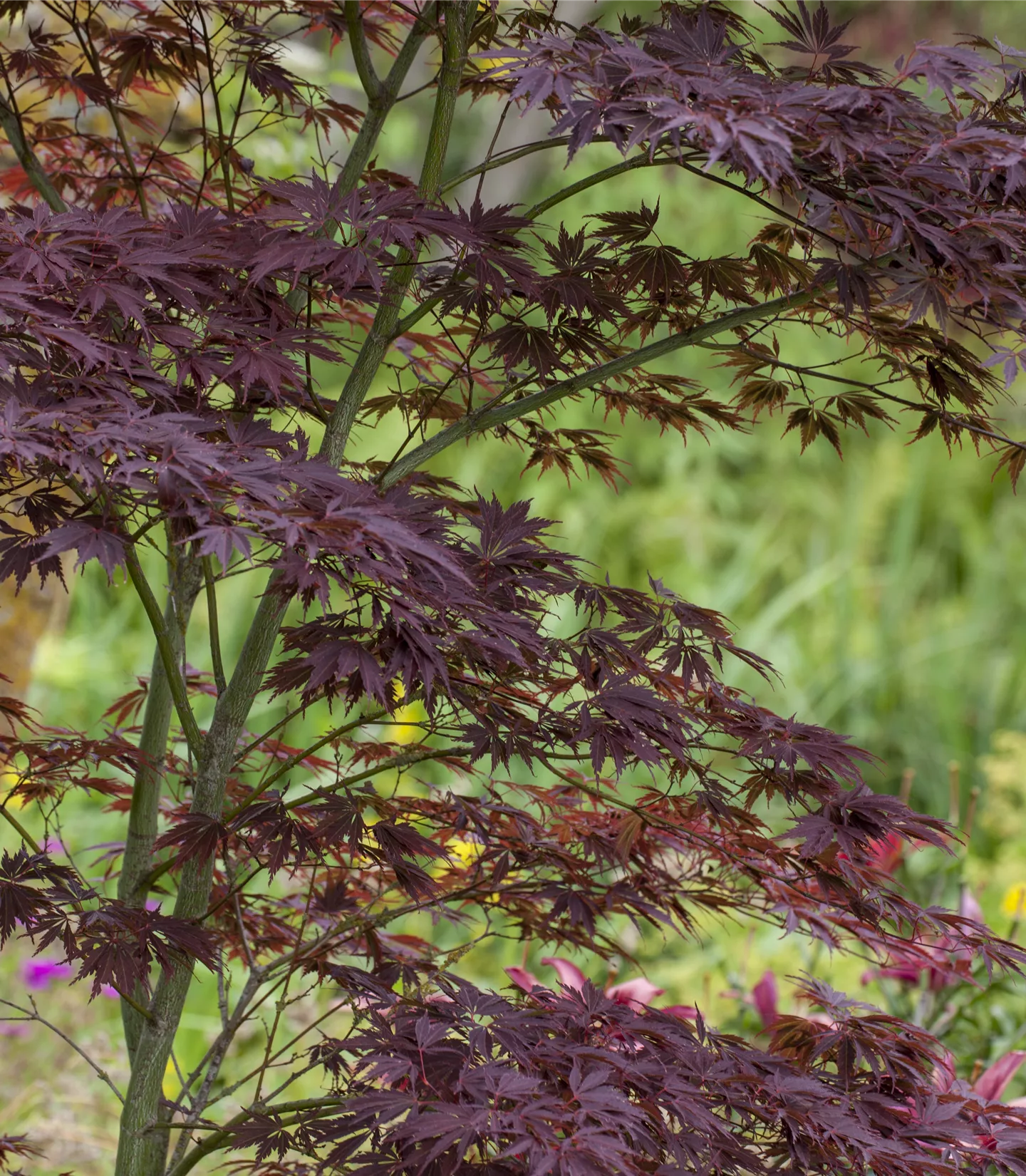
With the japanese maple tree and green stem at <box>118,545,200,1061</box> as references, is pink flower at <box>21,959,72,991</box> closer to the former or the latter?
green stem at <box>118,545,200,1061</box>

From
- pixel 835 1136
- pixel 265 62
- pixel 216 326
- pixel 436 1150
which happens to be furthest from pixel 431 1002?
pixel 265 62

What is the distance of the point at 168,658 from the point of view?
4.19 feet

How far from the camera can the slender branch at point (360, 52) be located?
1.32m

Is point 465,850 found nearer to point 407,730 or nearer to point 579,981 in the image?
point 407,730

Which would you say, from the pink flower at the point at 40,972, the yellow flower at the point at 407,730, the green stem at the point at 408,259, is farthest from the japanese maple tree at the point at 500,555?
the yellow flower at the point at 407,730

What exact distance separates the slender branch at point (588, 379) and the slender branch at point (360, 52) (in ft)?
1.23

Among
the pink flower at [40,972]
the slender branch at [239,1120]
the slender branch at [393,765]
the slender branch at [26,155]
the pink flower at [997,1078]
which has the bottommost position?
the pink flower at [997,1078]

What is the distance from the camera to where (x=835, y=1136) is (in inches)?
42.3

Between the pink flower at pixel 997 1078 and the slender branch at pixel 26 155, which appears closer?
the slender branch at pixel 26 155

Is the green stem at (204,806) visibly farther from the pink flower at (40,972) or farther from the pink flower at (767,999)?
the pink flower at (40,972)

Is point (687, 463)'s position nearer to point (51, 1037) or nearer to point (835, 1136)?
point (51, 1037)

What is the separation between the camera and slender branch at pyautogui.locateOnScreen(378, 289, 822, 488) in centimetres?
124

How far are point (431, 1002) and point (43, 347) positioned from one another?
2.16ft

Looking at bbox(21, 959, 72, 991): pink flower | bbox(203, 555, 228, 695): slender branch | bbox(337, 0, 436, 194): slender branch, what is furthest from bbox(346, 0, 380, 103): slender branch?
bbox(21, 959, 72, 991): pink flower
